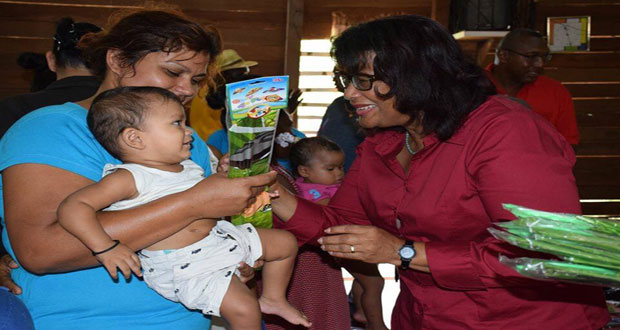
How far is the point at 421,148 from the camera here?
7.33ft

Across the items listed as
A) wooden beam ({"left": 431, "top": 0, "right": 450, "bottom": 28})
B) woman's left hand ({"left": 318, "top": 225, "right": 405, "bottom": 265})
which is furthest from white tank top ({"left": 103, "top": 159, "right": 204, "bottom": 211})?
wooden beam ({"left": 431, "top": 0, "right": 450, "bottom": 28})

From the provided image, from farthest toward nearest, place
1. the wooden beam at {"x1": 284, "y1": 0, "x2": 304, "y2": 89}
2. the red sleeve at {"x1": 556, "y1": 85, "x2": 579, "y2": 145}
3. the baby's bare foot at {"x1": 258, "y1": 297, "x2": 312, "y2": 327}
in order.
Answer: the wooden beam at {"x1": 284, "y1": 0, "x2": 304, "y2": 89}, the red sleeve at {"x1": 556, "y1": 85, "x2": 579, "y2": 145}, the baby's bare foot at {"x1": 258, "y1": 297, "x2": 312, "y2": 327}

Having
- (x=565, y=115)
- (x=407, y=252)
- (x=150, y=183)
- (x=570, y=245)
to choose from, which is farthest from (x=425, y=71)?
(x=565, y=115)

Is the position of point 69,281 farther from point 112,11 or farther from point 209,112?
point 112,11

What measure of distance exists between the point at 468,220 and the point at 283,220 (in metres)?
0.66

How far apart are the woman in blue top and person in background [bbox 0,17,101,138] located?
1.00m

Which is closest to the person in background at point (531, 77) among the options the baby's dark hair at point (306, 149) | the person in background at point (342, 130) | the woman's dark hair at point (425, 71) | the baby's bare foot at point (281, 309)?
the person in background at point (342, 130)

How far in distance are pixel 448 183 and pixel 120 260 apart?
98 cm

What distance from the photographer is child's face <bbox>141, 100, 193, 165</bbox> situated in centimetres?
175

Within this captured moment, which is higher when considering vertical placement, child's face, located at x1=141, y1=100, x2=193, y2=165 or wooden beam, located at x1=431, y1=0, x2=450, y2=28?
wooden beam, located at x1=431, y1=0, x2=450, y2=28

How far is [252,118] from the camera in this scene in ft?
5.88

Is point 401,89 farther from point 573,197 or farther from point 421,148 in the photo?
point 573,197

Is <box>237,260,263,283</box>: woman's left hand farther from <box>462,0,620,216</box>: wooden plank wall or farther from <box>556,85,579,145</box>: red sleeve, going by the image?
<box>462,0,620,216</box>: wooden plank wall

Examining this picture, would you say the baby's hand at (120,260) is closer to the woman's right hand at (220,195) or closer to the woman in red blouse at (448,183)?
the woman's right hand at (220,195)
